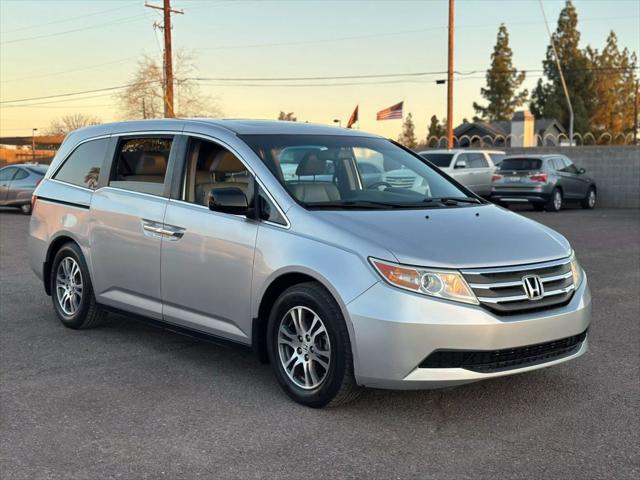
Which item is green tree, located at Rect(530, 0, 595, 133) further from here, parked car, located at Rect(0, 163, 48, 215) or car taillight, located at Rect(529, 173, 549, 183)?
parked car, located at Rect(0, 163, 48, 215)

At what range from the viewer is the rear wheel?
24.5 metres

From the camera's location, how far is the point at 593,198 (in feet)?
81.8

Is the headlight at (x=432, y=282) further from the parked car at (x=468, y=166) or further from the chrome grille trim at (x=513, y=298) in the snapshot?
Result: the parked car at (x=468, y=166)

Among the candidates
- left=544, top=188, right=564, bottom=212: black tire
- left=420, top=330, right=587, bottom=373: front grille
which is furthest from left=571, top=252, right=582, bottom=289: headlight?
left=544, top=188, right=564, bottom=212: black tire

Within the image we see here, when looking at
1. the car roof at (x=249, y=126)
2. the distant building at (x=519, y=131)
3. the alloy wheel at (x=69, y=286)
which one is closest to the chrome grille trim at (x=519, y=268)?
the car roof at (x=249, y=126)

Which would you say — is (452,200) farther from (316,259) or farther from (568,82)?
(568,82)

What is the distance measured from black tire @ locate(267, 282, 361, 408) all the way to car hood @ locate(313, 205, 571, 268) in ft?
1.44

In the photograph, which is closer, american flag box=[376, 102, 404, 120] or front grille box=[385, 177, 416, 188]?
front grille box=[385, 177, 416, 188]

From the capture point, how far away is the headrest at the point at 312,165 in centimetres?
520

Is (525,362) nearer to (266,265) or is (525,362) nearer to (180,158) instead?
(266,265)

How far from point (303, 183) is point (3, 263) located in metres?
7.27

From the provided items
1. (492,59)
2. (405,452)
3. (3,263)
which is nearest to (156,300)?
(405,452)

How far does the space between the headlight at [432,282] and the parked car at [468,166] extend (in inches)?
730

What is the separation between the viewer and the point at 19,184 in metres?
20.0
